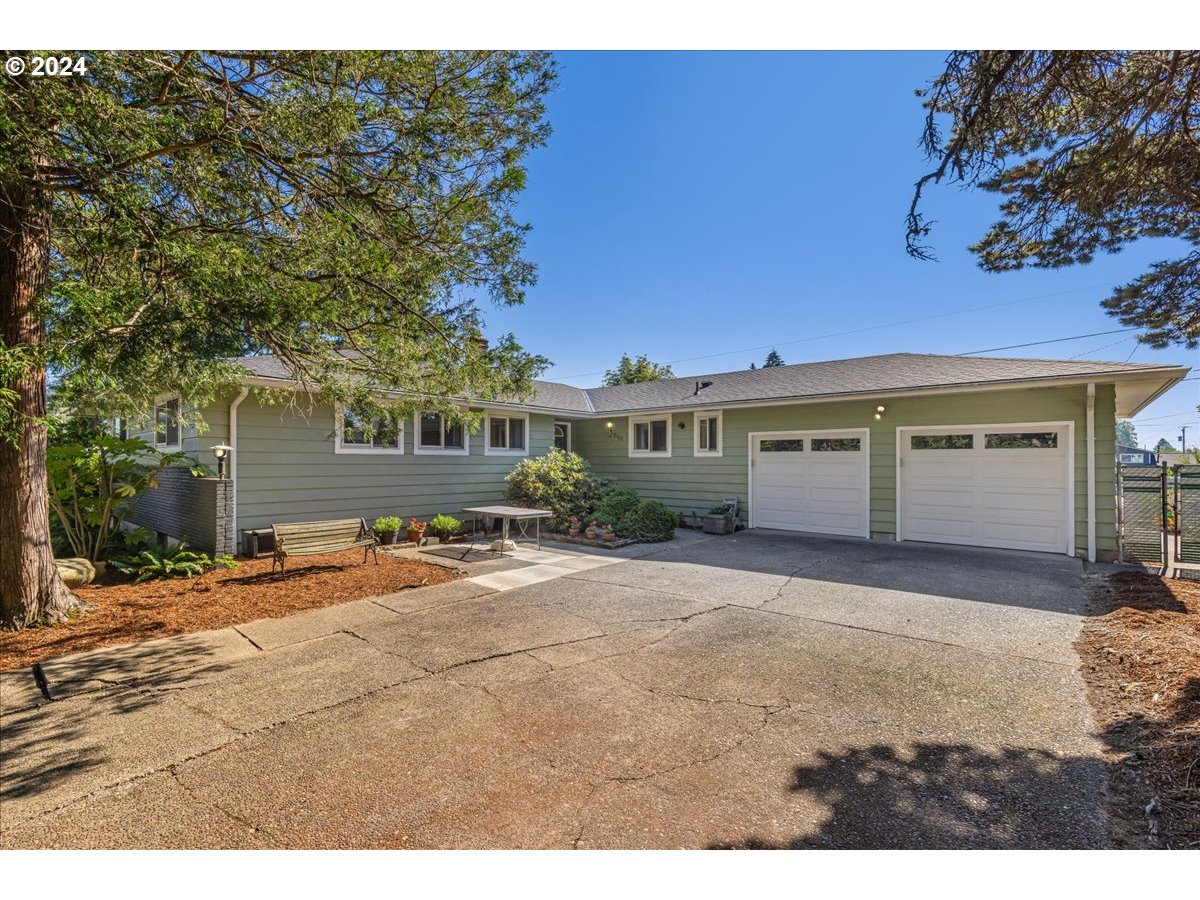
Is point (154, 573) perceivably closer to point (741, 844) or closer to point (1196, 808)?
point (741, 844)

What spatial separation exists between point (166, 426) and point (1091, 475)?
1626 cm

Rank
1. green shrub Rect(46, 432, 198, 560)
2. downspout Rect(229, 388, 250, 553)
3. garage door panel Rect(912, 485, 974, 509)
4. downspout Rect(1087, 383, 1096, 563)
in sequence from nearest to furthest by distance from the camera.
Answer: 1. green shrub Rect(46, 432, 198, 560)
2. downspout Rect(229, 388, 250, 553)
3. downspout Rect(1087, 383, 1096, 563)
4. garage door panel Rect(912, 485, 974, 509)

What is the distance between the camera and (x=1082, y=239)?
533 cm

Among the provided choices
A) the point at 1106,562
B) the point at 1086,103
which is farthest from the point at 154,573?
the point at 1106,562

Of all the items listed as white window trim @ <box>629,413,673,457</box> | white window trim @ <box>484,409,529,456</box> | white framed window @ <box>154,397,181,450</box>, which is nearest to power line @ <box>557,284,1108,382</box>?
white window trim @ <box>629,413,673,457</box>

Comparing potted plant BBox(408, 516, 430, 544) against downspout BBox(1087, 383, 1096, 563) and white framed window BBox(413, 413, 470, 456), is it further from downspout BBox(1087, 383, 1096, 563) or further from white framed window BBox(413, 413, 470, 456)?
downspout BBox(1087, 383, 1096, 563)

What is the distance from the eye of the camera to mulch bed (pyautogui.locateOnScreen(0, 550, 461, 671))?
15.0ft

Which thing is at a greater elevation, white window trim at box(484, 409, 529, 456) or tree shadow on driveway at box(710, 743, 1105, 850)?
white window trim at box(484, 409, 529, 456)

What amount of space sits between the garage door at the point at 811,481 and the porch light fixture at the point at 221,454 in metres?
10.1

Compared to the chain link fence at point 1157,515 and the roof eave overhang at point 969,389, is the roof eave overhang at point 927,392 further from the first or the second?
the chain link fence at point 1157,515

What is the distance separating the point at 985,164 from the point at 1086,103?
3.95ft

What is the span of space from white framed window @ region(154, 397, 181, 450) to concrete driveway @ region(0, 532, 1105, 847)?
6.58 meters

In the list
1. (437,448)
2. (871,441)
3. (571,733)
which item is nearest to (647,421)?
Answer: (871,441)

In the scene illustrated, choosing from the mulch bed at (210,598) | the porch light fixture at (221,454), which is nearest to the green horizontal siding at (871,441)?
the mulch bed at (210,598)
